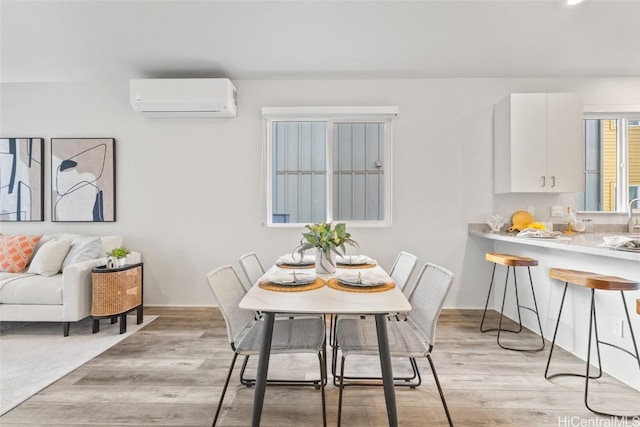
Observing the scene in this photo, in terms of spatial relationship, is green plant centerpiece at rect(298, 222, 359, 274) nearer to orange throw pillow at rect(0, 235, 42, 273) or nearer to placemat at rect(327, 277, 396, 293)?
placemat at rect(327, 277, 396, 293)

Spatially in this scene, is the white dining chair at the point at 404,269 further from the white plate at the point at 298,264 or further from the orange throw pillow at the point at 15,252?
the orange throw pillow at the point at 15,252

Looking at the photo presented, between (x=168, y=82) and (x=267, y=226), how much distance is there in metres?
1.78

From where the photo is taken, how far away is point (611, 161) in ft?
11.6

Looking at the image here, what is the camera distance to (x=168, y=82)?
3.34m

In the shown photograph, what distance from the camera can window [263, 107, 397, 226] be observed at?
12.1 ft

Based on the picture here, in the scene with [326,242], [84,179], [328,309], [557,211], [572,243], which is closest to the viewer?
[328,309]

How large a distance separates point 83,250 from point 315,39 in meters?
2.93

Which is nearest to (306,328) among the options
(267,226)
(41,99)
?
(267,226)

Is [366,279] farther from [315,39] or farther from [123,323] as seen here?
[123,323]

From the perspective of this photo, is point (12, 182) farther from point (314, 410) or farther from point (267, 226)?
point (314, 410)

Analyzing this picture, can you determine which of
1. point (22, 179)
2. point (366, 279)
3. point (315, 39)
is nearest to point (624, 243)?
point (366, 279)

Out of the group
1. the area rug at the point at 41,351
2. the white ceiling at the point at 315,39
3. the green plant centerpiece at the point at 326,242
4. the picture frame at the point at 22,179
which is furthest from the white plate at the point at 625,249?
the picture frame at the point at 22,179

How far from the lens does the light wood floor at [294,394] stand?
1717 mm

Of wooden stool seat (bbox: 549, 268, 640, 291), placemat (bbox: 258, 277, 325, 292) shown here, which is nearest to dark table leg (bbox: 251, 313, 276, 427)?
placemat (bbox: 258, 277, 325, 292)
